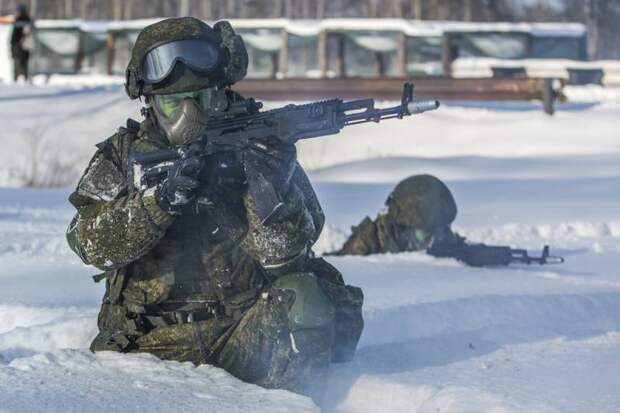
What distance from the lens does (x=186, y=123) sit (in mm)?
3701

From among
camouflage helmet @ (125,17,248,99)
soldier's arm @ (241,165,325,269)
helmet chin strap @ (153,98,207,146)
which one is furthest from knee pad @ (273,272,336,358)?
camouflage helmet @ (125,17,248,99)

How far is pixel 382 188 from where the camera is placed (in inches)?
446

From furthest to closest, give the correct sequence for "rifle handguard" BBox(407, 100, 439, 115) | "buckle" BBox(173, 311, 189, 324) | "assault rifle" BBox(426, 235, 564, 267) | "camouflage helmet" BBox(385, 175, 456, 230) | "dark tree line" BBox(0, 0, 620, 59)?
1. "dark tree line" BBox(0, 0, 620, 59)
2. "camouflage helmet" BBox(385, 175, 456, 230)
3. "assault rifle" BBox(426, 235, 564, 267)
4. "buckle" BBox(173, 311, 189, 324)
5. "rifle handguard" BBox(407, 100, 439, 115)

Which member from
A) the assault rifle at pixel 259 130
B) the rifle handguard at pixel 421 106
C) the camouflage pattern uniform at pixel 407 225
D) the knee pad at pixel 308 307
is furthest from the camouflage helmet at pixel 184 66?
the camouflage pattern uniform at pixel 407 225

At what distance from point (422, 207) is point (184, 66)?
438 cm

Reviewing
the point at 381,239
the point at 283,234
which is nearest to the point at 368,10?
the point at 381,239

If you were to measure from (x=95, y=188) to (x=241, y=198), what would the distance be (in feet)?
1.49

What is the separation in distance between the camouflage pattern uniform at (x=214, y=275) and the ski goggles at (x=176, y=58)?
18 centimetres

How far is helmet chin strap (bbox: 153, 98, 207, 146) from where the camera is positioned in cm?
370

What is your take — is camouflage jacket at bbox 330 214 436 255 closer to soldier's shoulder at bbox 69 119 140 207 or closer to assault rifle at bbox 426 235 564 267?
assault rifle at bbox 426 235 564 267

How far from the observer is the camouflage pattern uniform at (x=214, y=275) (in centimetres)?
354

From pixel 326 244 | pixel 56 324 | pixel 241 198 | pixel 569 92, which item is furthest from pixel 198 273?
pixel 569 92

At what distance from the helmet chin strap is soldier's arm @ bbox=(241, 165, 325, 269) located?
261mm

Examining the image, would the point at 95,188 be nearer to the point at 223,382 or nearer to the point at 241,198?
the point at 241,198
